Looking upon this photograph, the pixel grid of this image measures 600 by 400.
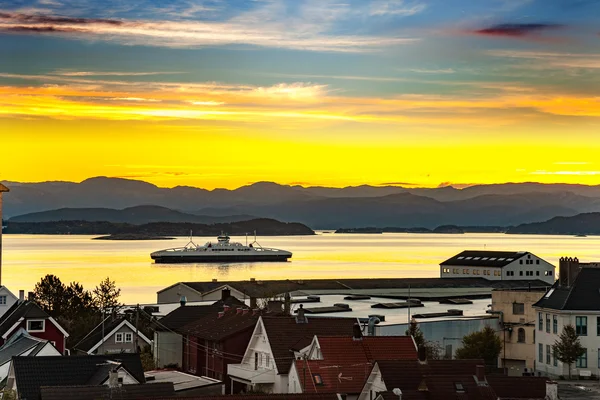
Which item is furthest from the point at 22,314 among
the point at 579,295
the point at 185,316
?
the point at 579,295

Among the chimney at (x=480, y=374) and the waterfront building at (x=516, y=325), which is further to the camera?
the waterfront building at (x=516, y=325)

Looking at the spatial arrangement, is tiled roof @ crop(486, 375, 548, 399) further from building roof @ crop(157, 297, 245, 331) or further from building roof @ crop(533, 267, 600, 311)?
building roof @ crop(157, 297, 245, 331)

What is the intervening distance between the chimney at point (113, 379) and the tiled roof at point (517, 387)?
10.7m

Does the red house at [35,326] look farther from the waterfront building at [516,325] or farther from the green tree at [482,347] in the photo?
the waterfront building at [516,325]

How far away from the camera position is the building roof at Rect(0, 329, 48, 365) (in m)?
41.3

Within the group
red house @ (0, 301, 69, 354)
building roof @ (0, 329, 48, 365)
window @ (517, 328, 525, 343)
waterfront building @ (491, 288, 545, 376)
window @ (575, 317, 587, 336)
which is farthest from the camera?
window @ (517, 328, 525, 343)

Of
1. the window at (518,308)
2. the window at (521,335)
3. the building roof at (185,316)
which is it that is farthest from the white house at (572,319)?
the building roof at (185,316)

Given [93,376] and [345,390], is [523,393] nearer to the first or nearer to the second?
[345,390]

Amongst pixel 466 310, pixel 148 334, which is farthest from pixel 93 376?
pixel 466 310

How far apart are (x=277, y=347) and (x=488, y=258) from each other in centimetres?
8160

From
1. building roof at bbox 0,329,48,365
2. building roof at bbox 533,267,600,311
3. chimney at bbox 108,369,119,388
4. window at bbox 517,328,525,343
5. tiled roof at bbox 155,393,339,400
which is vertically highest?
building roof at bbox 533,267,600,311

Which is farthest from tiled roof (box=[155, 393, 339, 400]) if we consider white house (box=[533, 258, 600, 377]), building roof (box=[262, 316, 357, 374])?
white house (box=[533, 258, 600, 377])

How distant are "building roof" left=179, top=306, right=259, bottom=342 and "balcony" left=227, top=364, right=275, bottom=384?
2.12m

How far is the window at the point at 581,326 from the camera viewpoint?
5006cm
